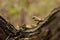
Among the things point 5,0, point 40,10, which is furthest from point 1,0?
point 40,10

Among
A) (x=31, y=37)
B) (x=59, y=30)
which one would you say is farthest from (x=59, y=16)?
(x=31, y=37)

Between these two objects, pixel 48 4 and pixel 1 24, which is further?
pixel 48 4

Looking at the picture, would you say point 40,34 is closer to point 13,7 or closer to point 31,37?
point 31,37

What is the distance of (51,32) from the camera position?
0.83 metres

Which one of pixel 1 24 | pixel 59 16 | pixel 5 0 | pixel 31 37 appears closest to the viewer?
pixel 59 16

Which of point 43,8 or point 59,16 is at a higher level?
point 43,8

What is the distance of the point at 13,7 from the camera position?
3.65m

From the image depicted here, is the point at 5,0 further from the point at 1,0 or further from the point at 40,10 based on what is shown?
the point at 40,10

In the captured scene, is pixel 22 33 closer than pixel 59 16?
No

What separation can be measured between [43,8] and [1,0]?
83 cm

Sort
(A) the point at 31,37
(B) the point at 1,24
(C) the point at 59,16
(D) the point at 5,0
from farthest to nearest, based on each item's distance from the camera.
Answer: (D) the point at 5,0 → (B) the point at 1,24 → (A) the point at 31,37 → (C) the point at 59,16

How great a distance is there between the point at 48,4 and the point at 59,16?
295cm

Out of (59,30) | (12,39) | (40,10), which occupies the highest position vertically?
(40,10)

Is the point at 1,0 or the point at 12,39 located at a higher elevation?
the point at 1,0
